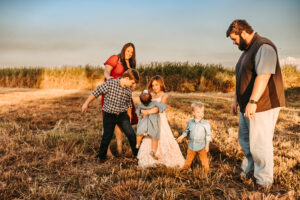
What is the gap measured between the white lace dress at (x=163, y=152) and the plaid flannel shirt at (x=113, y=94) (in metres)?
0.56

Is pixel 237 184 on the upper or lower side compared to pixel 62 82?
lower

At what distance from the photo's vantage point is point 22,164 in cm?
395

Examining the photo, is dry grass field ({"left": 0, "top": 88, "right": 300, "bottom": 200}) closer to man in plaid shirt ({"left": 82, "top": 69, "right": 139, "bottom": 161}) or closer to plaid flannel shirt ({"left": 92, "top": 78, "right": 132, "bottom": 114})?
man in plaid shirt ({"left": 82, "top": 69, "right": 139, "bottom": 161})

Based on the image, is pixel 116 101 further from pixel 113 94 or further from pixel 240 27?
pixel 240 27

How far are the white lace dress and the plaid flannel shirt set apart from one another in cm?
56

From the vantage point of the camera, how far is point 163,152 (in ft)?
13.3

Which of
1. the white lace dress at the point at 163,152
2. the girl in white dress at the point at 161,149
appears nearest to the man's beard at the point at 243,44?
the girl in white dress at the point at 161,149

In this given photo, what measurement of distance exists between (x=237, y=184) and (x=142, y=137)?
1721mm

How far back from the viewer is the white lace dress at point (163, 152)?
13.1ft

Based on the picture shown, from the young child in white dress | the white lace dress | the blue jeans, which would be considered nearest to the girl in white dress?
the white lace dress

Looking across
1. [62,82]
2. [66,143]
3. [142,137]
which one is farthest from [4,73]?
[142,137]

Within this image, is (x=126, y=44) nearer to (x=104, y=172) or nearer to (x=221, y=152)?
(x=104, y=172)


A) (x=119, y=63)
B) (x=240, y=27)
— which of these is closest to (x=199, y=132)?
(x=240, y=27)

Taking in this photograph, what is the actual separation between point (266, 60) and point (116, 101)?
2.42 m
